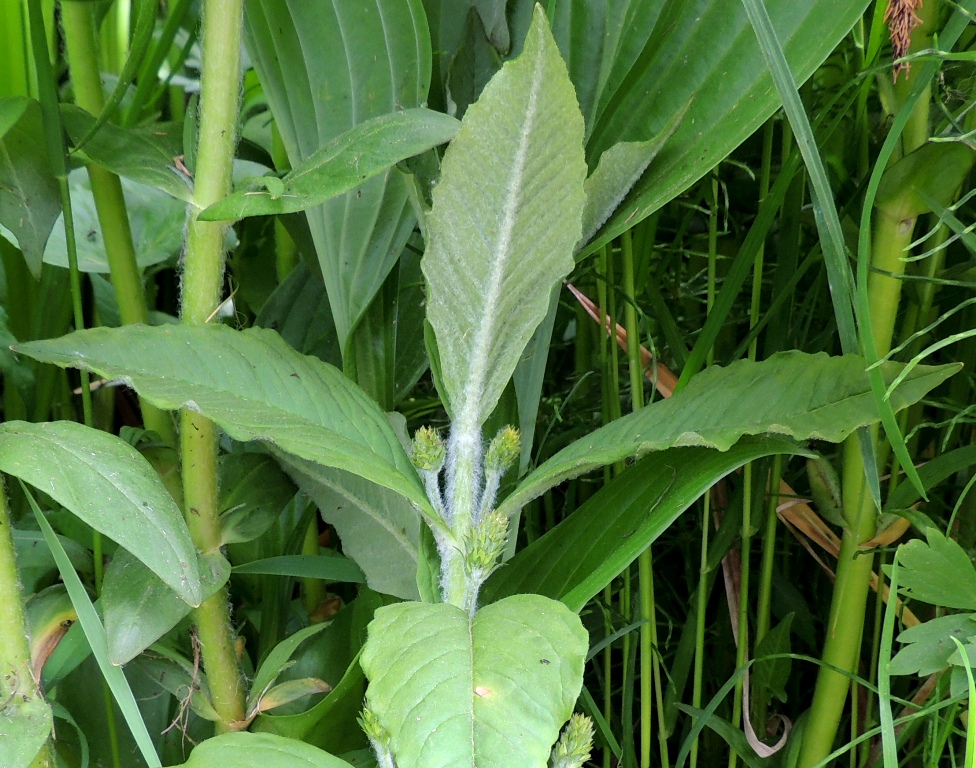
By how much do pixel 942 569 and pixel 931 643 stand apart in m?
0.03

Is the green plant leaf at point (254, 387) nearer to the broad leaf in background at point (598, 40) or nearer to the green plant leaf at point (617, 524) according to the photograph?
the green plant leaf at point (617, 524)

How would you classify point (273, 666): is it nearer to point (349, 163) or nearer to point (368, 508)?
point (368, 508)

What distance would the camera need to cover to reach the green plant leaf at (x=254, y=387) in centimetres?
34

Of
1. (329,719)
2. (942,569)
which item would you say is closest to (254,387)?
(329,719)

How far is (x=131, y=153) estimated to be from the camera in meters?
0.42

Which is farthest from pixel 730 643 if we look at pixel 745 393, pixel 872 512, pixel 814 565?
pixel 745 393

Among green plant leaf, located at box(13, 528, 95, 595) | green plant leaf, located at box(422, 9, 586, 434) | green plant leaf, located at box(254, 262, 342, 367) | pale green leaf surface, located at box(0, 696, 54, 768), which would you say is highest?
green plant leaf, located at box(422, 9, 586, 434)

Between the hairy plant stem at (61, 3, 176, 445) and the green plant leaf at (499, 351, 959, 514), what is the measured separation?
27 cm

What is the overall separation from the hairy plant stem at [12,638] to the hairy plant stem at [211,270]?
0.08 meters

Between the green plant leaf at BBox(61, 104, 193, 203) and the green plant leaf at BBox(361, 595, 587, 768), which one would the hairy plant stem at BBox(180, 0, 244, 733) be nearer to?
the green plant leaf at BBox(61, 104, 193, 203)

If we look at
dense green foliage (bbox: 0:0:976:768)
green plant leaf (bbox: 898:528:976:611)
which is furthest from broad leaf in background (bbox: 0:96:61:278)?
green plant leaf (bbox: 898:528:976:611)

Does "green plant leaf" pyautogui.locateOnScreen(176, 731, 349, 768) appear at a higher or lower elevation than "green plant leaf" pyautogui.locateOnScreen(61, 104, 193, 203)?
lower

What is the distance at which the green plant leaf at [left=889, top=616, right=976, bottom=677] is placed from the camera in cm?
38

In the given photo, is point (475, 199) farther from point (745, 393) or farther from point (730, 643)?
point (730, 643)
